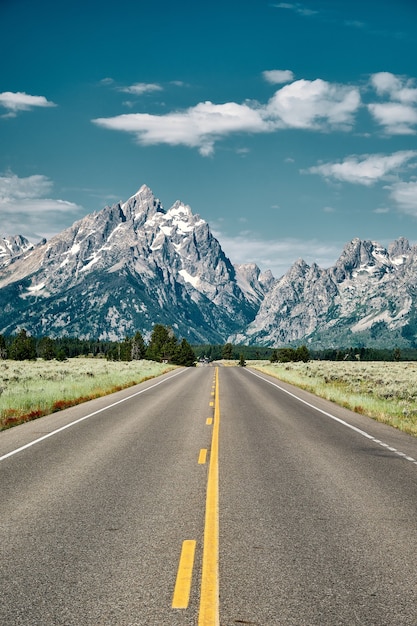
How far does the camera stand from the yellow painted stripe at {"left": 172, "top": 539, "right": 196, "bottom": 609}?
4547 mm

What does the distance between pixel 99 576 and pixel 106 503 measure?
2.54 metres

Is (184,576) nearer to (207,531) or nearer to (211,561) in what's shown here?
(211,561)

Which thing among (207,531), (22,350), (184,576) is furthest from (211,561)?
(22,350)

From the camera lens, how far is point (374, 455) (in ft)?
38.2

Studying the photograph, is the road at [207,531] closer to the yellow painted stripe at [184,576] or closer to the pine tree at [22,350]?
the yellow painted stripe at [184,576]

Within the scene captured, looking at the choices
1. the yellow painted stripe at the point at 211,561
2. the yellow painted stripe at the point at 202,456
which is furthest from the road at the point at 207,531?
the yellow painted stripe at the point at 202,456

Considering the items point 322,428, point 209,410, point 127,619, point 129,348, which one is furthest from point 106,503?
point 129,348

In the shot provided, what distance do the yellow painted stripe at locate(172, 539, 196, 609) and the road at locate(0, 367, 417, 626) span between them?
2 centimetres

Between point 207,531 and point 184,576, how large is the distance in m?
1.36

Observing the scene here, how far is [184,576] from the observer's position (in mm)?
5059

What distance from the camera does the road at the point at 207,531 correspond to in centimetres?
447

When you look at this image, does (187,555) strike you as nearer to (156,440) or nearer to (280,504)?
(280,504)

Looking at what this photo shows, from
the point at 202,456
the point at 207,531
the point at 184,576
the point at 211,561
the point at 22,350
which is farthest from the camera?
the point at 22,350

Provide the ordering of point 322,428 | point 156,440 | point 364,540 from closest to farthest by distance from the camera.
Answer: point 364,540
point 156,440
point 322,428
